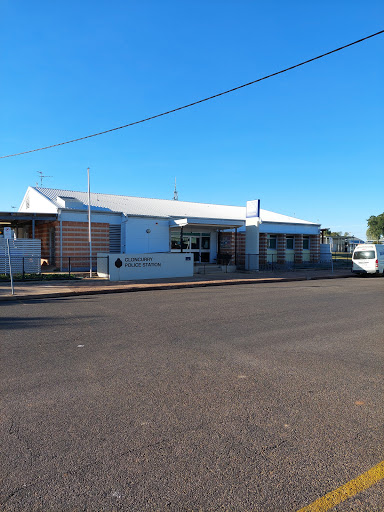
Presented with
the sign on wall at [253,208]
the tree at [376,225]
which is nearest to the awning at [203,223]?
the sign on wall at [253,208]

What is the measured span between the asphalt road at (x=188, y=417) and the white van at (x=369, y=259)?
1754cm

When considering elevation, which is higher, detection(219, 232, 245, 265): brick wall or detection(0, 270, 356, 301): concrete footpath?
detection(219, 232, 245, 265): brick wall

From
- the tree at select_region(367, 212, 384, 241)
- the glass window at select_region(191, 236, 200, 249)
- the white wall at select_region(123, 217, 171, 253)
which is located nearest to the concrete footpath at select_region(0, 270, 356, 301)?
the white wall at select_region(123, 217, 171, 253)

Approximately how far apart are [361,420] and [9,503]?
3123 mm

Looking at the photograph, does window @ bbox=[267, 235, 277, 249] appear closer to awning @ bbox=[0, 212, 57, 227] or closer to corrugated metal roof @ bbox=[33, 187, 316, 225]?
corrugated metal roof @ bbox=[33, 187, 316, 225]

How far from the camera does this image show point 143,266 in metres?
19.8

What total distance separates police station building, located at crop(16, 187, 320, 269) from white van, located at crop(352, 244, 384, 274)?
20.6 feet

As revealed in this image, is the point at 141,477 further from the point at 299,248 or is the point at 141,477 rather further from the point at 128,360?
the point at 299,248

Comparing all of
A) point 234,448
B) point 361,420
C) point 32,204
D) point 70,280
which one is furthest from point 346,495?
point 32,204

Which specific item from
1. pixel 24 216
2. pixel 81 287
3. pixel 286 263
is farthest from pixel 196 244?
pixel 81 287

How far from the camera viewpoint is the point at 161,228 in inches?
1013

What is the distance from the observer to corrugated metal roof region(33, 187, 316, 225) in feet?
83.9

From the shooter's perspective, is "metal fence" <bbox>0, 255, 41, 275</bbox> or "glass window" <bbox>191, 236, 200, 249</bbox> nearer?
"metal fence" <bbox>0, 255, 41, 275</bbox>

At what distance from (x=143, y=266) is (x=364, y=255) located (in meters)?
14.2
